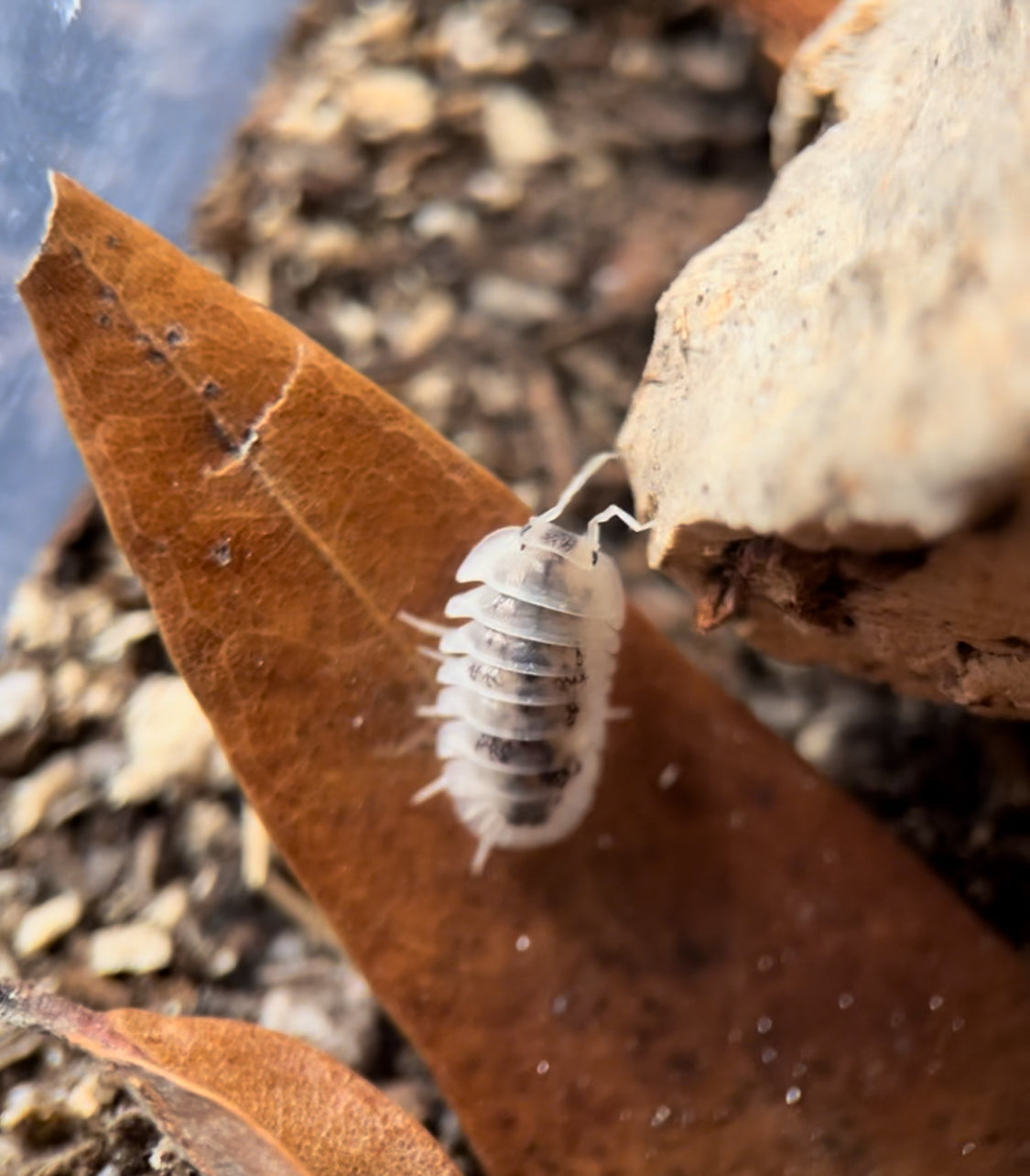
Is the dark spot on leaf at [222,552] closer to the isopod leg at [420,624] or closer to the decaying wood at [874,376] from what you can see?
the isopod leg at [420,624]

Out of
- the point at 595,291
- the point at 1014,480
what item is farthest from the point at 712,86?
the point at 1014,480

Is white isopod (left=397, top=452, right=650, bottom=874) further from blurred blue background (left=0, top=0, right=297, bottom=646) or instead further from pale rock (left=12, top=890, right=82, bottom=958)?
blurred blue background (left=0, top=0, right=297, bottom=646)

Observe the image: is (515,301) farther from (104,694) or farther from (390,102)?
(104,694)

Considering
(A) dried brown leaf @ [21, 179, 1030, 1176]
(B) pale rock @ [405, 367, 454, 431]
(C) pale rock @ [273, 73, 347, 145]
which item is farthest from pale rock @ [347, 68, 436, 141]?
(A) dried brown leaf @ [21, 179, 1030, 1176]

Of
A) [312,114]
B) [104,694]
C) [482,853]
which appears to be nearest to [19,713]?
[104,694]

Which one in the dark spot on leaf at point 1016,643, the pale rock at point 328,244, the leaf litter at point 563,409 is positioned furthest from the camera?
the pale rock at point 328,244

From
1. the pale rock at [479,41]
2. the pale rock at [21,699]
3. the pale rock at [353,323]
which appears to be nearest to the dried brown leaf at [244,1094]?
the pale rock at [21,699]
